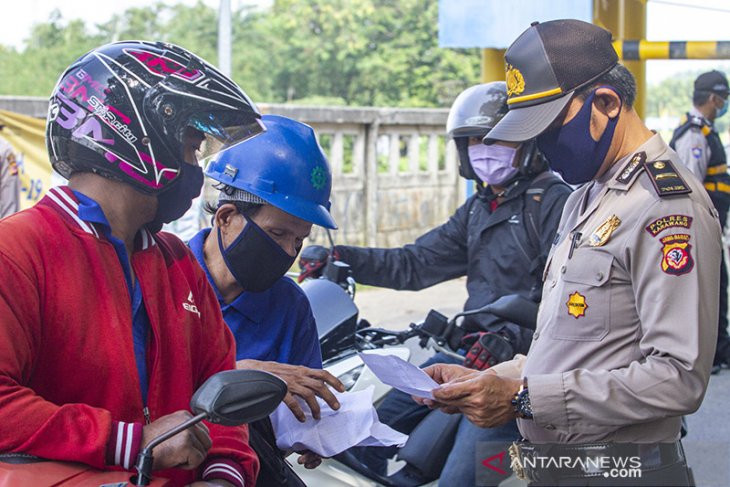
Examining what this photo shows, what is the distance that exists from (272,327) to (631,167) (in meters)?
1.18

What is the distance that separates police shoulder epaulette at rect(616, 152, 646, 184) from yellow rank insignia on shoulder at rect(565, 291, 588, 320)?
31 centimetres

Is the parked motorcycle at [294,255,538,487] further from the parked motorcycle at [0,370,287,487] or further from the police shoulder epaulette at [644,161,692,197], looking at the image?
the parked motorcycle at [0,370,287,487]

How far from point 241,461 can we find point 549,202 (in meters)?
2.02

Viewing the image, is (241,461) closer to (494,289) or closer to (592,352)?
(592,352)

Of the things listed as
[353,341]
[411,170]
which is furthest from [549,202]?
[411,170]

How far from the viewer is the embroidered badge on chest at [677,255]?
2.14 metres

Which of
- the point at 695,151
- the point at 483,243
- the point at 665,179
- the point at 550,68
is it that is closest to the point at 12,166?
the point at 483,243

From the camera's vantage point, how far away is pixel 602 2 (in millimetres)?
5891

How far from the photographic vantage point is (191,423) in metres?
1.89

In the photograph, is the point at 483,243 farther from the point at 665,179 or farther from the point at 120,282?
the point at 120,282

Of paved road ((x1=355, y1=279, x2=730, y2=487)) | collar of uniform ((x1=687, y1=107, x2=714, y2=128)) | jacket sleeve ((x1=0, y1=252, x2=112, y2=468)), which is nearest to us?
jacket sleeve ((x1=0, y1=252, x2=112, y2=468))

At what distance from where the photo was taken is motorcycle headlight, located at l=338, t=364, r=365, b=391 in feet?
10.8

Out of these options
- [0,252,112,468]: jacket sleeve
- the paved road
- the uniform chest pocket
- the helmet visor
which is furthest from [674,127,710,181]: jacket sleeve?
[0,252,112,468]: jacket sleeve

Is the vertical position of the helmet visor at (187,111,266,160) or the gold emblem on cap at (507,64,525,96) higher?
the gold emblem on cap at (507,64,525,96)
